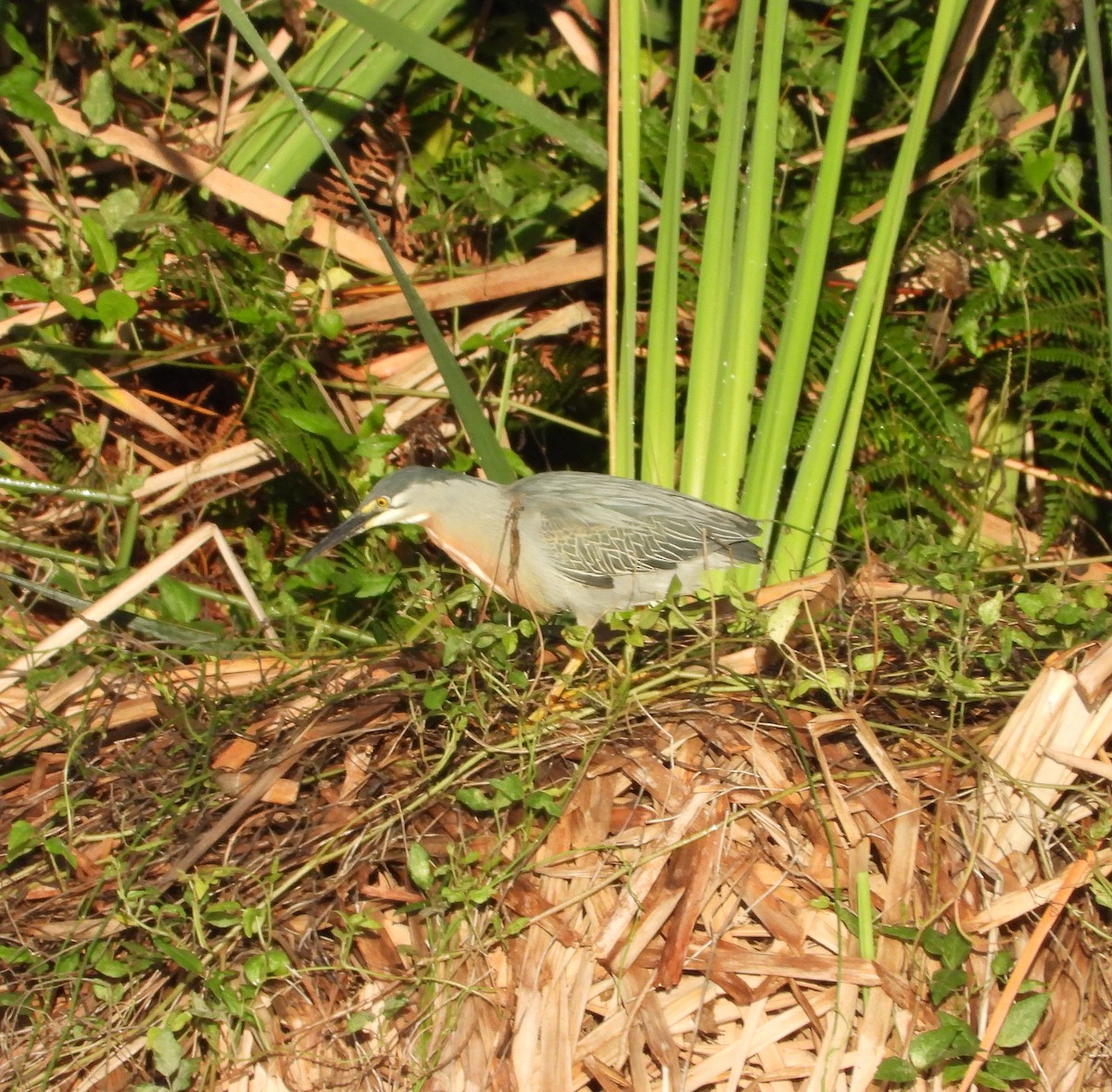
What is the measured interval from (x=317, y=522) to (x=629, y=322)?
948 mm

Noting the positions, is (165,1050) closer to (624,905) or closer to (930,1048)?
(624,905)

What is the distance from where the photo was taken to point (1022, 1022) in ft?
5.13

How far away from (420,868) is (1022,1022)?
774mm

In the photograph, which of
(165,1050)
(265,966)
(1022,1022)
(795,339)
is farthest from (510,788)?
(795,339)

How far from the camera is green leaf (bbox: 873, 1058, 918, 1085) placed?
5.07ft

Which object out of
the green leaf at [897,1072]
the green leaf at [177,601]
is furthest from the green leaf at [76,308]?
the green leaf at [897,1072]

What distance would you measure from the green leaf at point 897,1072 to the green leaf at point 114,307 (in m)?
1.93

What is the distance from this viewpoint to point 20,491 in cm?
268

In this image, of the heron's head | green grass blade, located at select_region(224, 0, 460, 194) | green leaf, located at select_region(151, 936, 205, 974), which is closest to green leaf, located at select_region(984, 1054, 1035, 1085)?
green leaf, located at select_region(151, 936, 205, 974)

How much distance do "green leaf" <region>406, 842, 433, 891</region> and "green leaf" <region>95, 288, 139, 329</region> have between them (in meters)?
1.38

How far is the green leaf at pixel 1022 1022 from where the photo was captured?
5.12 feet

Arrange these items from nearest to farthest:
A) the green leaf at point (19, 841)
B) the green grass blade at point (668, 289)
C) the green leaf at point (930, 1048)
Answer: the green leaf at point (930, 1048)
the green leaf at point (19, 841)
the green grass blade at point (668, 289)

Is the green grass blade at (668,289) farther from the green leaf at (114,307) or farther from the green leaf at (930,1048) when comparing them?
the green leaf at (930,1048)

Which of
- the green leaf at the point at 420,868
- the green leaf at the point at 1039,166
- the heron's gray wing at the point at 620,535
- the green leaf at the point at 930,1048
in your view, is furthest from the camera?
the green leaf at the point at 1039,166
